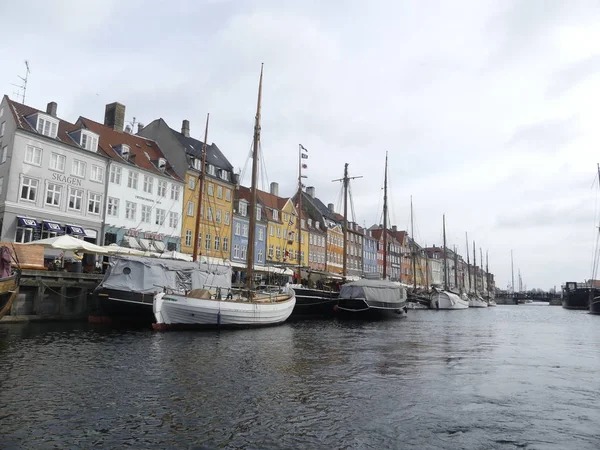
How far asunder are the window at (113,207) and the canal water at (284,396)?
27.6 meters

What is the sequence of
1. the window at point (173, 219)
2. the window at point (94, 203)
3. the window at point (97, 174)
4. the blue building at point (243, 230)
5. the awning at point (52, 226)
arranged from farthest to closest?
the blue building at point (243, 230) → the window at point (173, 219) → the window at point (97, 174) → the window at point (94, 203) → the awning at point (52, 226)

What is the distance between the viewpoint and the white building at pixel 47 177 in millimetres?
38812

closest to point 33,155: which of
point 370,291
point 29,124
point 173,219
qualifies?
point 29,124

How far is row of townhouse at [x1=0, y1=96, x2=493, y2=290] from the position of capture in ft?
130

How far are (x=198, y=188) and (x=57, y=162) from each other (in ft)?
61.3

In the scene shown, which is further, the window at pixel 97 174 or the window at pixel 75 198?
the window at pixel 97 174

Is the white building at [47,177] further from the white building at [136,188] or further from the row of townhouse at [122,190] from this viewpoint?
the white building at [136,188]

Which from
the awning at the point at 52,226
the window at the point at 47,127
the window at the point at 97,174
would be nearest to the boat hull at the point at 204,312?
the awning at the point at 52,226

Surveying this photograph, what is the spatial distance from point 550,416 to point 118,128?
5386cm

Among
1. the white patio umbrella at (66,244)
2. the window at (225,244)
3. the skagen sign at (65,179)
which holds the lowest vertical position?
the white patio umbrella at (66,244)

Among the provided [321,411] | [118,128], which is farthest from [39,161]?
[321,411]

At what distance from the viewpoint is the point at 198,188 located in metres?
58.5

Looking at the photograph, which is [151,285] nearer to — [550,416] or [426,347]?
[426,347]

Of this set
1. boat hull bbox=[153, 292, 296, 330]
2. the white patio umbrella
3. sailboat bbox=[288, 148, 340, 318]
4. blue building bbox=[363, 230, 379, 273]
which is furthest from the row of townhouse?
blue building bbox=[363, 230, 379, 273]
